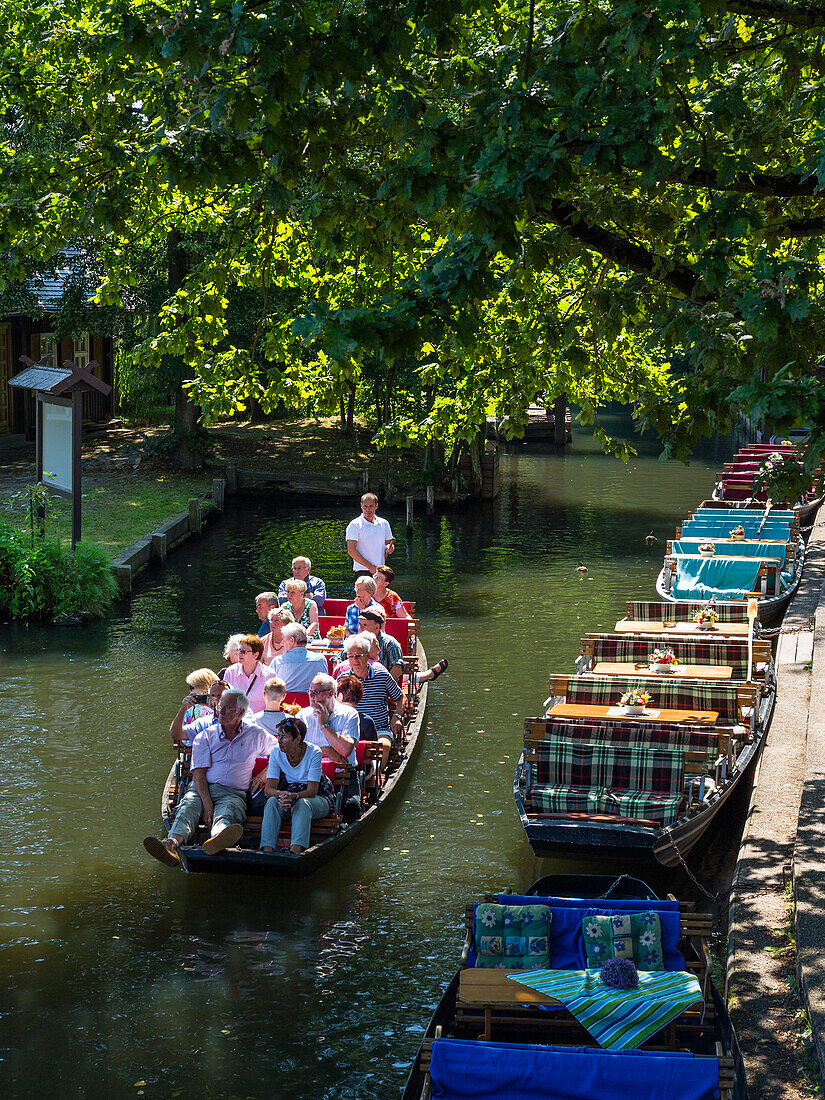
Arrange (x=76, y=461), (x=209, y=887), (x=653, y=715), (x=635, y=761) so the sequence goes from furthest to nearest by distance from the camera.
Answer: (x=76, y=461), (x=653, y=715), (x=635, y=761), (x=209, y=887)

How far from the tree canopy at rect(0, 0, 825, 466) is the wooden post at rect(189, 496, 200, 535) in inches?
549

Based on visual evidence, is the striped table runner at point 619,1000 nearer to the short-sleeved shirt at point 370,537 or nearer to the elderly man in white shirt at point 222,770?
the elderly man in white shirt at point 222,770

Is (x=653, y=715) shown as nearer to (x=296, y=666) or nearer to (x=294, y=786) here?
(x=296, y=666)

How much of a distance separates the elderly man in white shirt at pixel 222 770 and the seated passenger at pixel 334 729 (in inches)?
19.3

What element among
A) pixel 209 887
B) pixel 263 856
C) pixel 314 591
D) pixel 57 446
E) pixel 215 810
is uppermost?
pixel 57 446

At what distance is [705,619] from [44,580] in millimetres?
9480

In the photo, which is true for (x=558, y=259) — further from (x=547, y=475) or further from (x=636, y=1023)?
(x=547, y=475)

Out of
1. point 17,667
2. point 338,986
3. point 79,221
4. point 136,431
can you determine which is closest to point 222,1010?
point 338,986

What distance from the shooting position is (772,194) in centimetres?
795

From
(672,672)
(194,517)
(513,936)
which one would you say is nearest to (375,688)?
(672,672)

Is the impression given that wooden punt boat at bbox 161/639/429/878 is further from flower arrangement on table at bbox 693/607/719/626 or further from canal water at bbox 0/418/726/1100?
flower arrangement on table at bbox 693/607/719/626

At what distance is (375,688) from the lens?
1141cm

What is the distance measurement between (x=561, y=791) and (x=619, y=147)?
5.11 metres

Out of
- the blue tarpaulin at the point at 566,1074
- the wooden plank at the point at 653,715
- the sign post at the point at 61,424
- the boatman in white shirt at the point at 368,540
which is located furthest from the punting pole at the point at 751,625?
the sign post at the point at 61,424
